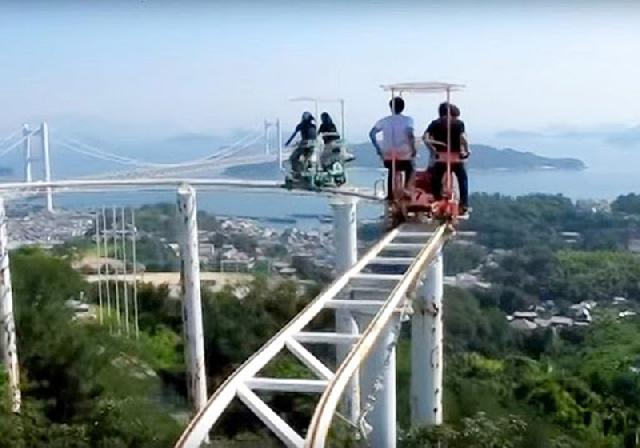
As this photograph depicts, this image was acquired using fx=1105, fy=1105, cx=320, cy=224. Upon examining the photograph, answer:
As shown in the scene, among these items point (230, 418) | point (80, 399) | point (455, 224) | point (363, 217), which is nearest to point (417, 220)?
point (455, 224)

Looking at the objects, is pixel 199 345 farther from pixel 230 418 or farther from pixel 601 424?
pixel 601 424

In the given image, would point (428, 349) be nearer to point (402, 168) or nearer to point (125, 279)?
point (402, 168)

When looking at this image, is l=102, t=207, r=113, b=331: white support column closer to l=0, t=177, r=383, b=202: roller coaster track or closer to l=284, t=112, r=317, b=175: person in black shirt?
l=0, t=177, r=383, b=202: roller coaster track

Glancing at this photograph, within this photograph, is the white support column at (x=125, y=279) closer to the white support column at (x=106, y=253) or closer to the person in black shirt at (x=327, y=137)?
the white support column at (x=106, y=253)

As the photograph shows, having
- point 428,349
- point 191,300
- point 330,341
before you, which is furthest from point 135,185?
point 330,341

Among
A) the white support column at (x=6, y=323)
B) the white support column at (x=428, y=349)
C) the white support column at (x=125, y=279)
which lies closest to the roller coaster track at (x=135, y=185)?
the white support column at (x=6, y=323)

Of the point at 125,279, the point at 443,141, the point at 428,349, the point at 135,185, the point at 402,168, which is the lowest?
the point at 125,279
